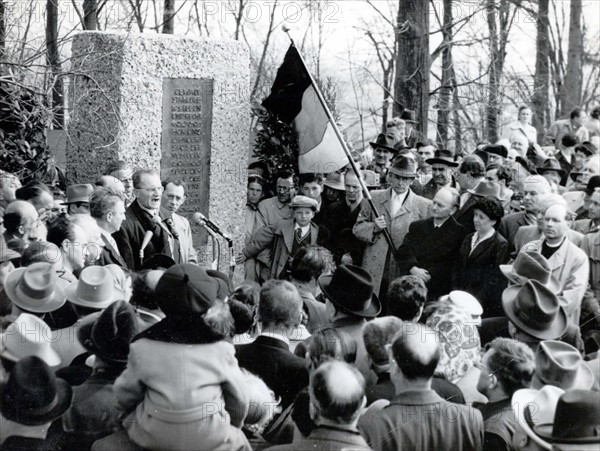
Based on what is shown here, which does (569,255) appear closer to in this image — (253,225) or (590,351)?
(590,351)

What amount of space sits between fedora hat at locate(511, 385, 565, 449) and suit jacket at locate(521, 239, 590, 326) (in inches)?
98.8

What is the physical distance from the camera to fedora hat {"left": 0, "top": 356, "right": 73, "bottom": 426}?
398 cm

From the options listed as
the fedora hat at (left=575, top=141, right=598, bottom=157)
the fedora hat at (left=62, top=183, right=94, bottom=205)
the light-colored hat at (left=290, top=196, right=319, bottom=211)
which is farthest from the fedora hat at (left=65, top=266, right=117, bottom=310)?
the fedora hat at (left=575, top=141, right=598, bottom=157)

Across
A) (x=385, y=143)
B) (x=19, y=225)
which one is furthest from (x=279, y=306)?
(x=385, y=143)

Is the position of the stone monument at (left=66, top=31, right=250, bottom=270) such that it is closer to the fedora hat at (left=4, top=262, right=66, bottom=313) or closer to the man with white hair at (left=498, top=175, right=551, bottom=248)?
the man with white hair at (left=498, top=175, right=551, bottom=248)

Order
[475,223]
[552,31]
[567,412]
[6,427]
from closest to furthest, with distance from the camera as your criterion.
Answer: [567,412]
[6,427]
[475,223]
[552,31]

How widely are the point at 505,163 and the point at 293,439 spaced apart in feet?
18.8

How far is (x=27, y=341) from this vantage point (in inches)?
169

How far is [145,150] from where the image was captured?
28.6 ft

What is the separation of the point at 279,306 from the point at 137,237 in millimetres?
3045

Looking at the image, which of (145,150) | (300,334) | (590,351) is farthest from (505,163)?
(300,334)

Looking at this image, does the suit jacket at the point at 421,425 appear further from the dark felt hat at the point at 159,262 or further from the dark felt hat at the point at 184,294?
the dark felt hat at the point at 159,262

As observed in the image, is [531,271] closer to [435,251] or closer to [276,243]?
[435,251]

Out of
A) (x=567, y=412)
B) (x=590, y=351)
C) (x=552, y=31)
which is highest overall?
(x=552, y=31)
